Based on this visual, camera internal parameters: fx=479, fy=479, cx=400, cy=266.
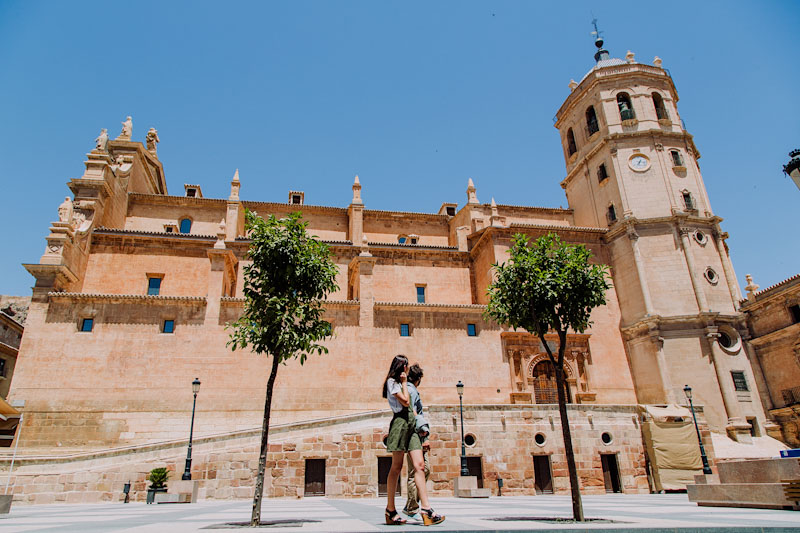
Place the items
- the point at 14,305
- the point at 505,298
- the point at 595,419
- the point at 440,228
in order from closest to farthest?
1. the point at 505,298
2. the point at 595,419
3. the point at 440,228
4. the point at 14,305

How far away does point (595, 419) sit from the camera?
2059 centimetres

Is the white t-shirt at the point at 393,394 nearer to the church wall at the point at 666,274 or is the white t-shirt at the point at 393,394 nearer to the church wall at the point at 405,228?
the church wall at the point at 666,274

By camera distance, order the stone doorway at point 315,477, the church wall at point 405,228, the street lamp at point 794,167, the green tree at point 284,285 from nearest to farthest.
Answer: the street lamp at point 794,167, the green tree at point 284,285, the stone doorway at point 315,477, the church wall at point 405,228

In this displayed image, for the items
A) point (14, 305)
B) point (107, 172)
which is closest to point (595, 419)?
point (107, 172)

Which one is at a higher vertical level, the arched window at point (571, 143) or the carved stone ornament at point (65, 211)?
the arched window at point (571, 143)

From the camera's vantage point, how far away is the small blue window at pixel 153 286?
25.9 m

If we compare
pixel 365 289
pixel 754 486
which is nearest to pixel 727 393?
pixel 754 486

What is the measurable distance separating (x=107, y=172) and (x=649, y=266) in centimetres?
3087

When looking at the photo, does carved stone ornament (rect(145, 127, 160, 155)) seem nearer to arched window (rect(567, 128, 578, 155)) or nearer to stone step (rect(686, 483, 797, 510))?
arched window (rect(567, 128, 578, 155))

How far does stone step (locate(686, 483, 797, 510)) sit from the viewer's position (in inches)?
328

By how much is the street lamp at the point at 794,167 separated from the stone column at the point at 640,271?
66.0 ft

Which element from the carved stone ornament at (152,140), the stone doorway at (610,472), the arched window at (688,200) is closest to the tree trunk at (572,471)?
the stone doorway at (610,472)

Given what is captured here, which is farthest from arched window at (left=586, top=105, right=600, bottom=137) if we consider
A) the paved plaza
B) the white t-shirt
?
the white t-shirt

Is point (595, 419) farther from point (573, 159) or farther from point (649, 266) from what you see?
point (573, 159)
